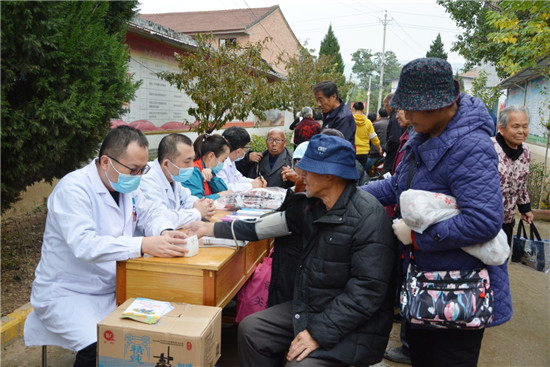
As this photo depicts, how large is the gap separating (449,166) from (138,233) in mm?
2014

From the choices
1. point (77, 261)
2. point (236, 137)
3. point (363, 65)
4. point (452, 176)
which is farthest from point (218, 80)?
point (363, 65)

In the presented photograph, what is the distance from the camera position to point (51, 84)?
358 cm

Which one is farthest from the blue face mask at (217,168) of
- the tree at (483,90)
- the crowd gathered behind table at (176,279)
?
the tree at (483,90)

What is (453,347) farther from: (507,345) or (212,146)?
(212,146)

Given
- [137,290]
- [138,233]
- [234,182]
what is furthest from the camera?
Answer: [234,182]

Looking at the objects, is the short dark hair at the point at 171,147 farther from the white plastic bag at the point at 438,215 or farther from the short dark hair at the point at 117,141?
the white plastic bag at the point at 438,215

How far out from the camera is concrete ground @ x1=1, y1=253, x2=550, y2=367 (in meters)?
3.17

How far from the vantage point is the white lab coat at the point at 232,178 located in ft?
15.4

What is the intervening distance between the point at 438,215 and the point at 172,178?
209 cm

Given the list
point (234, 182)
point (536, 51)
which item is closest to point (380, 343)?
point (234, 182)

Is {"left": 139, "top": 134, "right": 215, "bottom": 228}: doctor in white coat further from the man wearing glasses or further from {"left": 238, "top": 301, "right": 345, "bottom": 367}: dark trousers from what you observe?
the man wearing glasses

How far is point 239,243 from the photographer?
2619 millimetres

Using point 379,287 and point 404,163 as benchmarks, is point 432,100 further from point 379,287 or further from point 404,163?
point 379,287

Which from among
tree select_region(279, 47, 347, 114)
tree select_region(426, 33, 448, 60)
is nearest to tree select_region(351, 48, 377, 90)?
tree select_region(426, 33, 448, 60)
